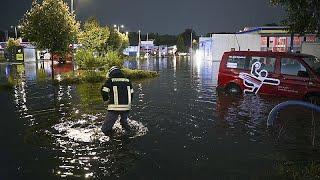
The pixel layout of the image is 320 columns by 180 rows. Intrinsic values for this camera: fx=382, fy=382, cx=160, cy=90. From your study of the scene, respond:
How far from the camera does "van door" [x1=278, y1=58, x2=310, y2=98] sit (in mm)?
14914

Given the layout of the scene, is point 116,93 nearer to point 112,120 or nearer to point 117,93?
point 117,93

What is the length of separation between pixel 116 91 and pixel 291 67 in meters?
8.76

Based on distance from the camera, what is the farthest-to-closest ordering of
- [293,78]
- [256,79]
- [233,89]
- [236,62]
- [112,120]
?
[233,89] → [236,62] → [256,79] → [293,78] → [112,120]

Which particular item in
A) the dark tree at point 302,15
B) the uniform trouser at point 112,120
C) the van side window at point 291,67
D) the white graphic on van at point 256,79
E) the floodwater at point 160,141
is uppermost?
the dark tree at point 302,15

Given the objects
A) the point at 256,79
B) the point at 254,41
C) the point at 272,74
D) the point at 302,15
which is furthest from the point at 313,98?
the point at 254,41

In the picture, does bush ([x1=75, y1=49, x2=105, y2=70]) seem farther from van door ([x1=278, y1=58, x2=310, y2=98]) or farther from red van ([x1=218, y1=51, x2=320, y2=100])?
van door ([x1=278, y1=58, x2=310, y2=98])

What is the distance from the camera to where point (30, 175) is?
6996 mm

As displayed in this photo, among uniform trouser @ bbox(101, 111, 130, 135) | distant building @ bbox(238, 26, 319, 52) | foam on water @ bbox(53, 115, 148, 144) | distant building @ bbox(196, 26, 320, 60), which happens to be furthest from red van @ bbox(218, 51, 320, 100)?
distant building @ bbox(196, 26, 320, 60)

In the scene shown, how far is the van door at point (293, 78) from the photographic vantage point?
48.9 ft

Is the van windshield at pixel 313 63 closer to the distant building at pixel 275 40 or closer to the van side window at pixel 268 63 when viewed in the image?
the van side window at pixel 268 63

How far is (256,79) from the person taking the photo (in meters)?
→ 16.6

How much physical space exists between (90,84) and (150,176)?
16430mm

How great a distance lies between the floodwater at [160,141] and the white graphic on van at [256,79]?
860 mm

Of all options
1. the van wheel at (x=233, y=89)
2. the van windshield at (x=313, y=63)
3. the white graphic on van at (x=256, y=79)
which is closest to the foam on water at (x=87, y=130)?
the white graphic on van at (x=256, y=79)
